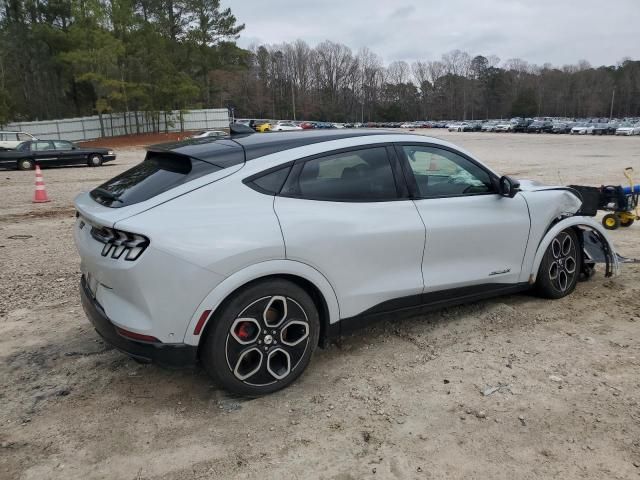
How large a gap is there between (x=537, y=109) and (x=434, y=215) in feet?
485

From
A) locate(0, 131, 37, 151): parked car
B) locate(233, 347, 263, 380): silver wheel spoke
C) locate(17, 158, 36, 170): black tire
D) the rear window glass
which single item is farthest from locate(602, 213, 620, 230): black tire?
locate(0, 131, 37, 151): parked car

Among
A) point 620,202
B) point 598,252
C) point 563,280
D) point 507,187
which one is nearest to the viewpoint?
point 507,187

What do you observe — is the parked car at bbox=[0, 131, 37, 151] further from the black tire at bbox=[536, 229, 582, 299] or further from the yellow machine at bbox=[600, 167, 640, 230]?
the black tire at bbox=[536, 229, 582, 299]

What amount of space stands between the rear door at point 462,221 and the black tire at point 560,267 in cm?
43

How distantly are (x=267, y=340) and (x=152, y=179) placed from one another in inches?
51.4

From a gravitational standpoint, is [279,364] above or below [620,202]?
below

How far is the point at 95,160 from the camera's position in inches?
896

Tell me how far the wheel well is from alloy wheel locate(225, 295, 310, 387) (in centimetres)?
12

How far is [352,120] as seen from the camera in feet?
457

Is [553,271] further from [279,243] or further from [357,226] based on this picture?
[279,243]

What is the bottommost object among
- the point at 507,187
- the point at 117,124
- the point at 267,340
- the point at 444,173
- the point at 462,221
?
the point at 267,340

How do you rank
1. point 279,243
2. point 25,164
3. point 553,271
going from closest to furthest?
point 279,243 < point 553,271 < point 25,164

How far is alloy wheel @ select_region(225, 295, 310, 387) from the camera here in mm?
3160

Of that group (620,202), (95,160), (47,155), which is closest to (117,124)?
(95,160)
